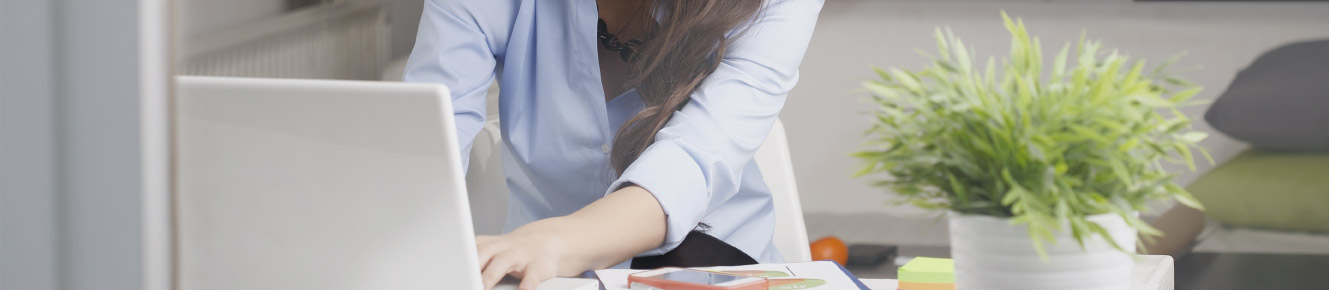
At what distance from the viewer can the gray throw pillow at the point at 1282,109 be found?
2150 millimetres

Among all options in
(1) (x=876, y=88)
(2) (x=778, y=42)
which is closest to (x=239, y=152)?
(1) (x=876, y=88)

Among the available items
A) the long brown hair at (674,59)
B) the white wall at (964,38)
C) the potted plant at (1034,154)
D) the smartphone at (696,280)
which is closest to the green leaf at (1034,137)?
the potted plant at (1034,154)

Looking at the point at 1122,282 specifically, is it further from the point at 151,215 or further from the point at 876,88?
the point at 151,215

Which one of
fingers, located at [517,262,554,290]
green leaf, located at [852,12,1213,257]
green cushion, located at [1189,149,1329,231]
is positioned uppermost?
green leaf, located at [852,12,1213,257]

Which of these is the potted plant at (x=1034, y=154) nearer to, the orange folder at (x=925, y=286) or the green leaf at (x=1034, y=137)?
the green leaf at (x=1034, y=137)

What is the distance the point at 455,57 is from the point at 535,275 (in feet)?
1.09

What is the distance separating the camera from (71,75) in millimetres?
299

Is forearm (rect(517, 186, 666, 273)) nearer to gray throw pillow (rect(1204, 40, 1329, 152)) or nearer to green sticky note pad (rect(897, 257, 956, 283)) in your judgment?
green sticky note pad (rect(897, 257, 956, 283))

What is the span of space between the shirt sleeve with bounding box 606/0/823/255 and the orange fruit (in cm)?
144

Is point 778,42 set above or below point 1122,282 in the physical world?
above

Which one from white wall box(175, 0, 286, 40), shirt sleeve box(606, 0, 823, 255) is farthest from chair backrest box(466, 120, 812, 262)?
white wall box(175, 0, 286, 40)

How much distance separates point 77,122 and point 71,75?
1cm

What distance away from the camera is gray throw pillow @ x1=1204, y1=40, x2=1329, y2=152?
7.06 feet

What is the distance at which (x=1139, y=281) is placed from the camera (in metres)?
0.49
